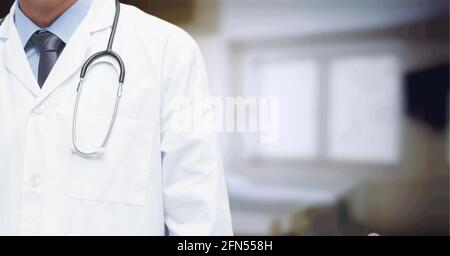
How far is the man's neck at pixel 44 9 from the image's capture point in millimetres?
686

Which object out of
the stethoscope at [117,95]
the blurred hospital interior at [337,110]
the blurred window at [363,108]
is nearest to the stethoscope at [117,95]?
the stethoscope at [117,95]

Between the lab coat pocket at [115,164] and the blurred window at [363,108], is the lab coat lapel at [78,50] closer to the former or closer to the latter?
the lab coat pocket at [115,164]

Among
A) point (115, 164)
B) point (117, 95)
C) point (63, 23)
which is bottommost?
point (115, 164)

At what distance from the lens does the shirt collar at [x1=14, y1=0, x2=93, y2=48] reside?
700mm

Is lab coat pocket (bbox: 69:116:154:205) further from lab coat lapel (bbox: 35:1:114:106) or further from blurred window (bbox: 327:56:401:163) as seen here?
blurred window (bbox: 327:56:401:163)

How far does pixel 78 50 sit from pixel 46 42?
5cm

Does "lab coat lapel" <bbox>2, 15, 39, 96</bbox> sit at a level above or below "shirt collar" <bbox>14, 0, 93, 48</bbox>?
below

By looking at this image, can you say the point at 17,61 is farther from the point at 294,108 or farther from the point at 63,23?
the point at 294,108

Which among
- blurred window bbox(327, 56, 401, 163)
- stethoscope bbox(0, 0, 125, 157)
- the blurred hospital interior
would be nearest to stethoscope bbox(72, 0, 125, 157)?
stethoscope bbox(0, 0, 125, 157)

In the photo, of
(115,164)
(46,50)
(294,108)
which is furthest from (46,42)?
(294,108)

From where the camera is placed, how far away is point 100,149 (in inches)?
25.5

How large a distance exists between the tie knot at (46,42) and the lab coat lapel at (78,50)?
0.02m

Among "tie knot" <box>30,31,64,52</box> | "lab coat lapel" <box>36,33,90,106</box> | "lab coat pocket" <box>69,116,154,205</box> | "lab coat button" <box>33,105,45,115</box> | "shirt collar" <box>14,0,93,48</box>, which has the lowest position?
"lab coat pocket" <box>69,116,154,205</box>

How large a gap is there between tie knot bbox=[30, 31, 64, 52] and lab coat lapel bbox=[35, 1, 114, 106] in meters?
0.02
